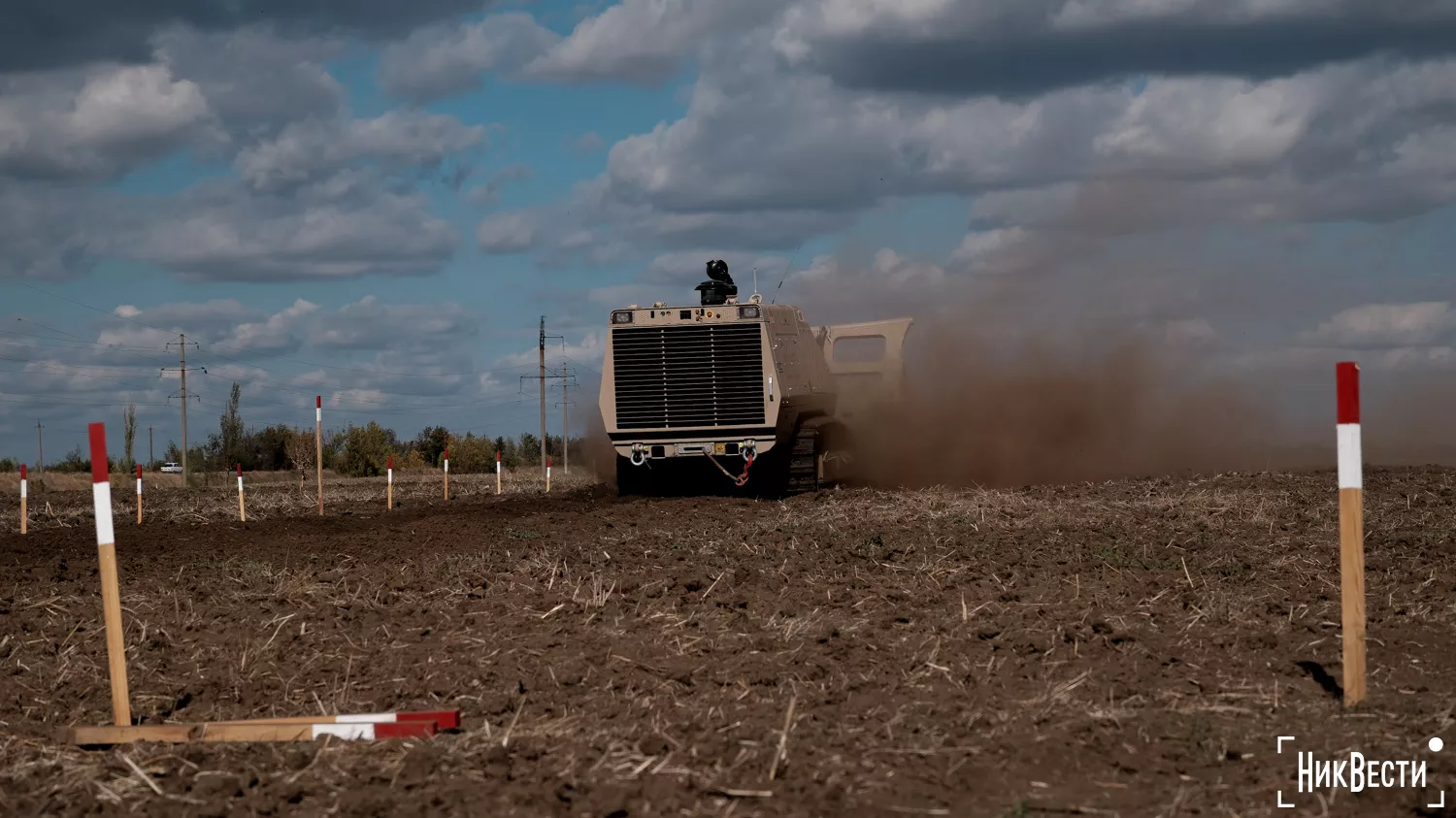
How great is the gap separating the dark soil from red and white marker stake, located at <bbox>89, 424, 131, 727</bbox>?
0.41 m

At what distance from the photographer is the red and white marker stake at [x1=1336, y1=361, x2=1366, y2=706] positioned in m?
7.40

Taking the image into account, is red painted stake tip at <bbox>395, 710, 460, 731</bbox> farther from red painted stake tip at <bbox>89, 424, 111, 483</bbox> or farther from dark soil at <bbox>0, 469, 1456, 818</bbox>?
red painted stake tip at <bbox>89, 424, 111, 483</bbox>

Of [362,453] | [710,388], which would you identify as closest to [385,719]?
[710,388]

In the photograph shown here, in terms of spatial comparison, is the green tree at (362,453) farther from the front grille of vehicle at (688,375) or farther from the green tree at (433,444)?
the front grille of vehicle at (688,375)

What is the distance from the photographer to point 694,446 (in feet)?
79.2

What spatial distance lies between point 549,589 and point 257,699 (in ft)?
10.1

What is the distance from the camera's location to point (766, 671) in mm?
8281

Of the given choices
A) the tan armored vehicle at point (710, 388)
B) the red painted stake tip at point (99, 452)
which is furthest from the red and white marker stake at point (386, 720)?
the tan armored vehicle at point (710, 388)

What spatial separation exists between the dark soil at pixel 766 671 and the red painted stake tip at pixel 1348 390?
1.47 meters

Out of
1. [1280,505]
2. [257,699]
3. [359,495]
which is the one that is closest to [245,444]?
[359,495]

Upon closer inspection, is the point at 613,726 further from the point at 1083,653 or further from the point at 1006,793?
the point at 1083,653

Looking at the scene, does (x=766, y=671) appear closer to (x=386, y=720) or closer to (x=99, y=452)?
(x=386, y=720)

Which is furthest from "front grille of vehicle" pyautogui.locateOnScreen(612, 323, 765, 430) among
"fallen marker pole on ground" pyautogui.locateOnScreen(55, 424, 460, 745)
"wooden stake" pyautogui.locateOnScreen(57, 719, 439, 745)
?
"wooden stake" pyautogui.locateOnScreen(57, 719, 439, 745)

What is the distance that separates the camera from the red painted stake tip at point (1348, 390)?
7535 millimetres
